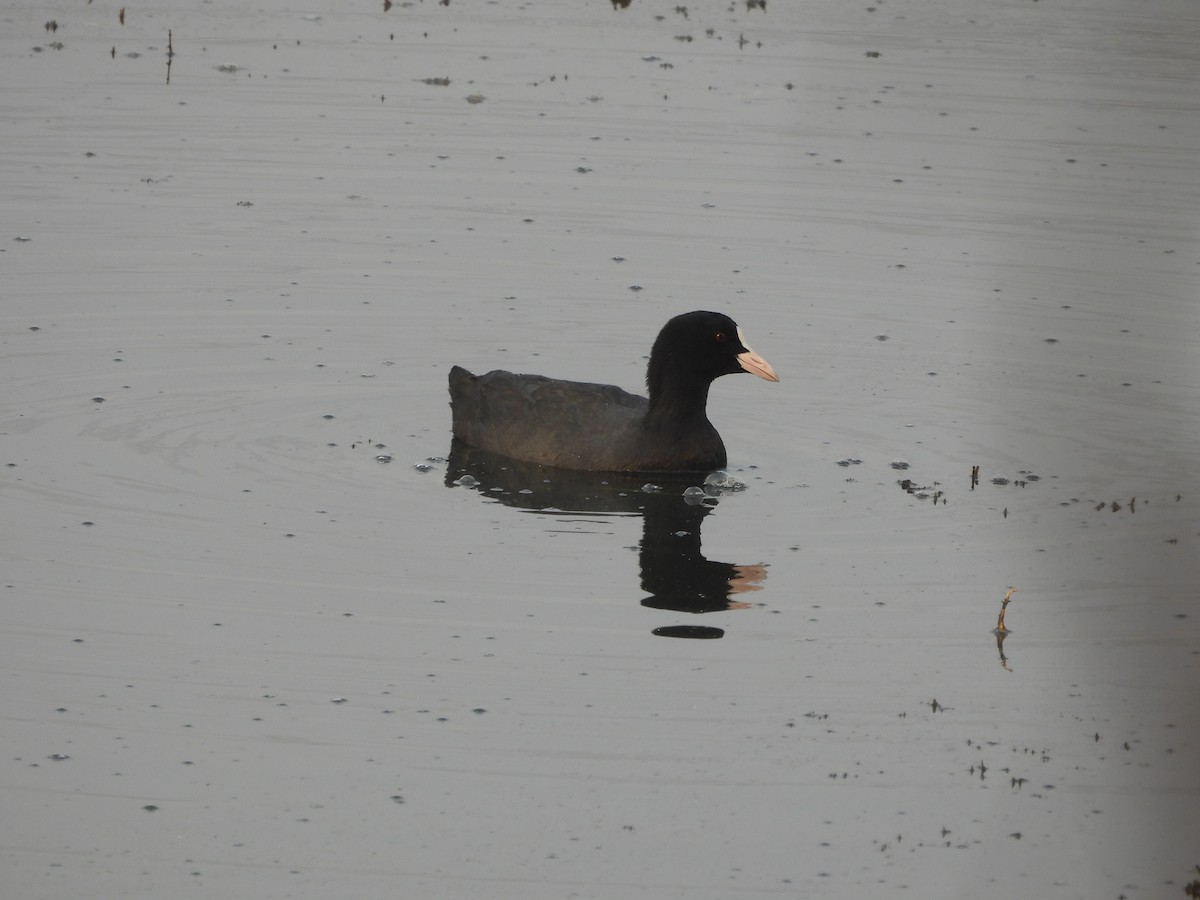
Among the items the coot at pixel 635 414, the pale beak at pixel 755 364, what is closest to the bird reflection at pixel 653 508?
the coot at pixel 635 414

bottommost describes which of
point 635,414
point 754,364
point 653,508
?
point 653,508

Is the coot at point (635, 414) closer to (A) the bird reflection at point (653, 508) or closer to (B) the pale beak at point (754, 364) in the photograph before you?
(B) the pale beak at point (754, 364)

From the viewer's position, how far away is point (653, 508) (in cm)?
1145

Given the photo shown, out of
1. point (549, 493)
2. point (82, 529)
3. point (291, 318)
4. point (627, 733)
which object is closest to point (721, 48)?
point (291, 318)

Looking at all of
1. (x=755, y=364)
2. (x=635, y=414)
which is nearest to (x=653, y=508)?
(x=635, y=414)

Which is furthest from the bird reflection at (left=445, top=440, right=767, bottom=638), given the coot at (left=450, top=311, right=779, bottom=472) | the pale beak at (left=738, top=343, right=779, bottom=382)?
the pale beak at (left=738, top=343, right=779, bottom=382)

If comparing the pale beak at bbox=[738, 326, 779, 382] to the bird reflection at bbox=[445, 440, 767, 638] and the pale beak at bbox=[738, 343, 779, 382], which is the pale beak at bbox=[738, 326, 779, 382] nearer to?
the pale beak at bbox=[738, 343, 779, 382]

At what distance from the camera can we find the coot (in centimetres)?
1209

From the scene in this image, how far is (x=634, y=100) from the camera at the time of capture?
73.0 feet

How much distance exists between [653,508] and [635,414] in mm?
1028

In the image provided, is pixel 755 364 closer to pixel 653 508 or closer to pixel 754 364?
pixel 754 364

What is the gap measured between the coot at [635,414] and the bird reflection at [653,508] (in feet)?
0.38

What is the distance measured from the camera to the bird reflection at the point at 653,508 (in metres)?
9.76

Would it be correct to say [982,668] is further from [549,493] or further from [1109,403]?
[1109,403]
